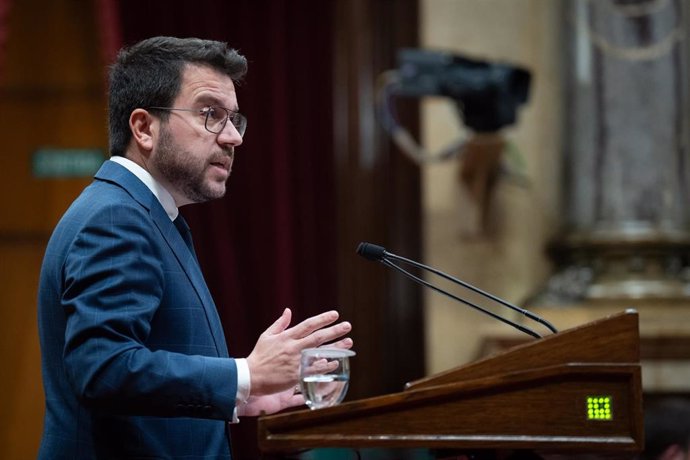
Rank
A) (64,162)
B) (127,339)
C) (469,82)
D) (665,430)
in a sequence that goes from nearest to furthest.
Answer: (127,339)
(665,430)
(469,82)
(64,162)

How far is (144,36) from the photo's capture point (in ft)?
16.0

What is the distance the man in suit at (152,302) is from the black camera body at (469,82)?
2.23 m

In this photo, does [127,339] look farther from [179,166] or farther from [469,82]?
[469,82]

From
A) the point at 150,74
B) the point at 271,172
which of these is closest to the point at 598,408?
the point at 150,74

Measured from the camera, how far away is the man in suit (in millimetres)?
1784

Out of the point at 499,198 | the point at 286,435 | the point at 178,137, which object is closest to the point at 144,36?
the point at 499,198

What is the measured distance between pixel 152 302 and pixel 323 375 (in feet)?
0.94

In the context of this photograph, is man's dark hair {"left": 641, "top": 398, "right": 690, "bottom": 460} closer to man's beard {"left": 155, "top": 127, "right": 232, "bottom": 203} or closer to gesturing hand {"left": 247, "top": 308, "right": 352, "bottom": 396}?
gesturing hand {"left": 247, "top": 308, "right": 352, "bottom": 396}

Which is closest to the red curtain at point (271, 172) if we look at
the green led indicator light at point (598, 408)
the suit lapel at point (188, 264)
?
the suit lapel at point (188, 264)

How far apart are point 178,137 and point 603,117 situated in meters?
2.80

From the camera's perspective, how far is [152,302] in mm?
1846

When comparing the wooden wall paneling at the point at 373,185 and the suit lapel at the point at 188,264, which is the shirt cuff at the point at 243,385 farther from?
the wooden wall paneling at the point at 373,185

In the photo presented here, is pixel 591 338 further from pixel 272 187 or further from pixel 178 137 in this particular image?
pixel 272 187

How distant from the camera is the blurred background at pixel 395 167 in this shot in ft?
14.9
